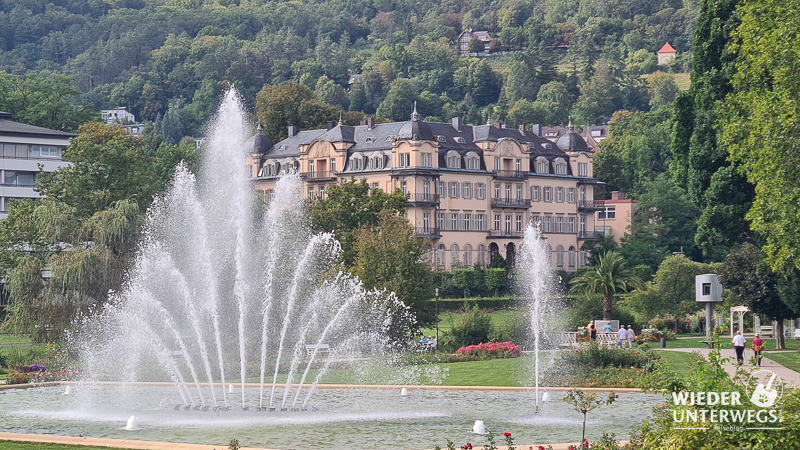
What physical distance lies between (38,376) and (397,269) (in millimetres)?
20278

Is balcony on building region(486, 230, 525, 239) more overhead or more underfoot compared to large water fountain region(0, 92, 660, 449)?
more overhead

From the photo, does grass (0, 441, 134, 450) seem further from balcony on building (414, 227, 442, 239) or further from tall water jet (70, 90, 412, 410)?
balcony on building (414, 227, 442, 239)

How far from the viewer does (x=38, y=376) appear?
42.8 meters

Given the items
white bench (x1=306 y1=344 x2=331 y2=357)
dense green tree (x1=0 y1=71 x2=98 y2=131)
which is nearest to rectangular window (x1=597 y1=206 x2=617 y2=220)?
dense green tree (x1=0 y1=71 x2=98 y2=131)

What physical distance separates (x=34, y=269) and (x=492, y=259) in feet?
198

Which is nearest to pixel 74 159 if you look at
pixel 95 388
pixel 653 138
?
pixel 95 388

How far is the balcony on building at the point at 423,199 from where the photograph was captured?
4193 inches

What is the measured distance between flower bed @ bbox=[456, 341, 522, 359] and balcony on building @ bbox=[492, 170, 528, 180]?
64.3 meters

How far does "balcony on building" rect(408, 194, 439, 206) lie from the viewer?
10650 cm

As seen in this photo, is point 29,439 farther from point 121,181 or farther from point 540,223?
point 540,223

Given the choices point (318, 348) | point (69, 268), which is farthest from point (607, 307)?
point (69, 268)

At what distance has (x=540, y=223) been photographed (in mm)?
120000

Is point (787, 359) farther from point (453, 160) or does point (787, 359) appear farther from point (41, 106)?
point (41, 106)

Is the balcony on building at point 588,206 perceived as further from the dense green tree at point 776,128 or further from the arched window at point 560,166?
the dense green tree at point 776,128
